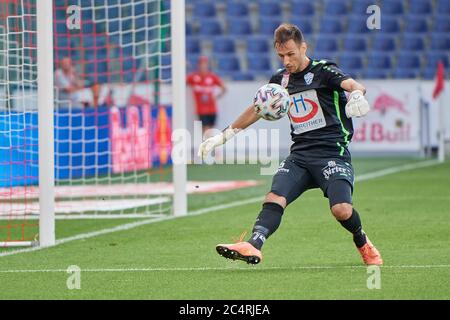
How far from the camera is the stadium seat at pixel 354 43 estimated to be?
88.7 feet

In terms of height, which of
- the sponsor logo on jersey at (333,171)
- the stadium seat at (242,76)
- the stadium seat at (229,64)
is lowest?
the sponsor logo on jersey at (333,171)

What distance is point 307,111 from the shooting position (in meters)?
8.32

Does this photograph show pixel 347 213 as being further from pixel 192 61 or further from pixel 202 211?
pixel 192 61

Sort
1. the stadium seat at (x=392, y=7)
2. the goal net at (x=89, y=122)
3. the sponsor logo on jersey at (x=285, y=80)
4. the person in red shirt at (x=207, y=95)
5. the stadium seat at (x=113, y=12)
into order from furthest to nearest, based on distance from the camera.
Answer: the stadium seat at (x=392, y=7), the person in red shirt at (x=207, y=95), the stadium seat at (x=113, y=12), the goal net at (x=89, y=122), the sponsor logo on jersey at (x=285, y=80)

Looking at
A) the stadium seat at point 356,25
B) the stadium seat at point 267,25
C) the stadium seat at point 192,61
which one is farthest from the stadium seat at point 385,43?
the stadium seat at point 192,61

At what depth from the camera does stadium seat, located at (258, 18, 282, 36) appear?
2739cm

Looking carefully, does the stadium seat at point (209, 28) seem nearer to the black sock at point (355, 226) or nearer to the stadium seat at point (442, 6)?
the stadium seat at point (442, 6)

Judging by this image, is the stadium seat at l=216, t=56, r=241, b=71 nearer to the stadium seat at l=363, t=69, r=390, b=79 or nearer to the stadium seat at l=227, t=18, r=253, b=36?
the stadium seat at l=227, t=18, r=253, b=36

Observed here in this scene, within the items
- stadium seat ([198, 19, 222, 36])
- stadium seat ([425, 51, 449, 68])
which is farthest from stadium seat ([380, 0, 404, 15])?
stadium seat ([198, 19, 222, 36])

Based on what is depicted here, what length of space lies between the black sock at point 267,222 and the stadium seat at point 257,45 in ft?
62.7

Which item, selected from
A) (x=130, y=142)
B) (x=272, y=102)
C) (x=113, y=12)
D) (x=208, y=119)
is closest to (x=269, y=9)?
(x=208, y=119)

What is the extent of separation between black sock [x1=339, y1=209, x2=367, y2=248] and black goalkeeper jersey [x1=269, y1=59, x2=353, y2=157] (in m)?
0.48

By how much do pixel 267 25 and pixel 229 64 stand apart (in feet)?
5.26

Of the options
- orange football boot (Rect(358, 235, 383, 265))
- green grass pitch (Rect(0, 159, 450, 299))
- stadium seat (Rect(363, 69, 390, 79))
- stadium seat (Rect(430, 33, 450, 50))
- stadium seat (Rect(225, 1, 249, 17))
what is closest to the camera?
green grass pitch (Rect(0, 159, 450, 299))
